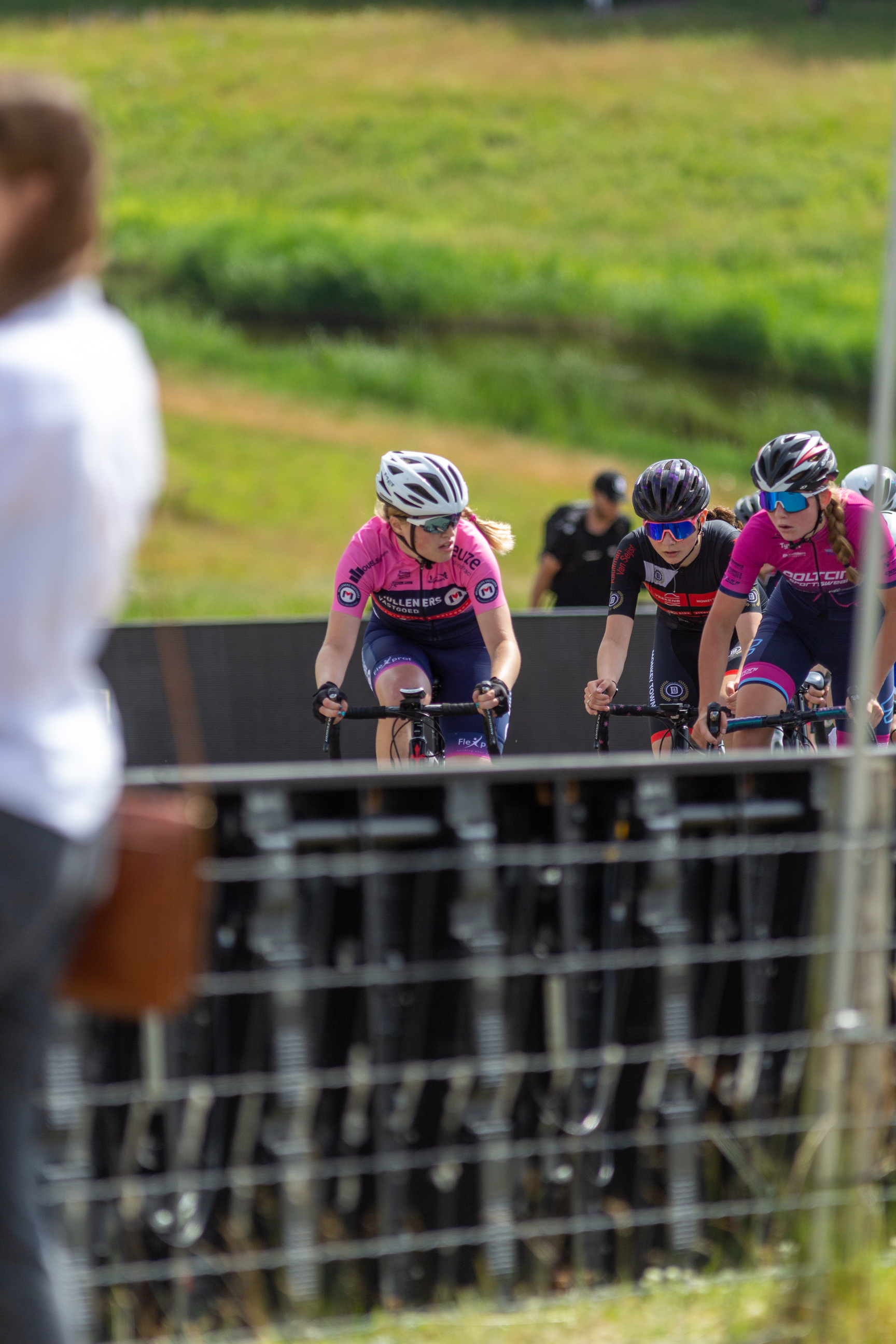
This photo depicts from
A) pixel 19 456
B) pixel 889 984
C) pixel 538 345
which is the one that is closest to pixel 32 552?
pixel 19 456

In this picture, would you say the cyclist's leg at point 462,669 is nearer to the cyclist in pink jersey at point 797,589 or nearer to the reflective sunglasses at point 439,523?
the reflective sunglasses at point 439,523

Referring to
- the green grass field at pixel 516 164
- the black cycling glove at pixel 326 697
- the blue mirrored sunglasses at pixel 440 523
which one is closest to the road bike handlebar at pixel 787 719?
the blue mirrored sunglasses at pixel 440 523

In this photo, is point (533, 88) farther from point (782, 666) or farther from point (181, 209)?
point (782, 666)

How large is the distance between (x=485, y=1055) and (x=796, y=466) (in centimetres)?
381

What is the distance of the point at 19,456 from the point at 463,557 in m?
4.91

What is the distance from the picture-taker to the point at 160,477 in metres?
2.42

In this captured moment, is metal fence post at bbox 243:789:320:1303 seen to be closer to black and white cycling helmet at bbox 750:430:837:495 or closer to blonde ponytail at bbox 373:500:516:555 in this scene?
black and white cycling helmet at bbox 750:430:837:495

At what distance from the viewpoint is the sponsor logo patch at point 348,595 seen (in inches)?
272

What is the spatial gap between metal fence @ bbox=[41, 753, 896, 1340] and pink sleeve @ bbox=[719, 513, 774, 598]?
3.29 m

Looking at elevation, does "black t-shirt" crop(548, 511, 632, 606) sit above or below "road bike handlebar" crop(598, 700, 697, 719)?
above

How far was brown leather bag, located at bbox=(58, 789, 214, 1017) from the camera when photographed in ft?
8.08

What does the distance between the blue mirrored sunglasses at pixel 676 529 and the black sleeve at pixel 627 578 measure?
29 cm

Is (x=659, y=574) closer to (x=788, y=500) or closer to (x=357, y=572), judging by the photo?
(x=788, y=500)

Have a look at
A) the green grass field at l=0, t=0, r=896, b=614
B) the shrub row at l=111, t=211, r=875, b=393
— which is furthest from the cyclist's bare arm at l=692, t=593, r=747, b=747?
the shrub row at l=111, t=211, r=875, b=393
